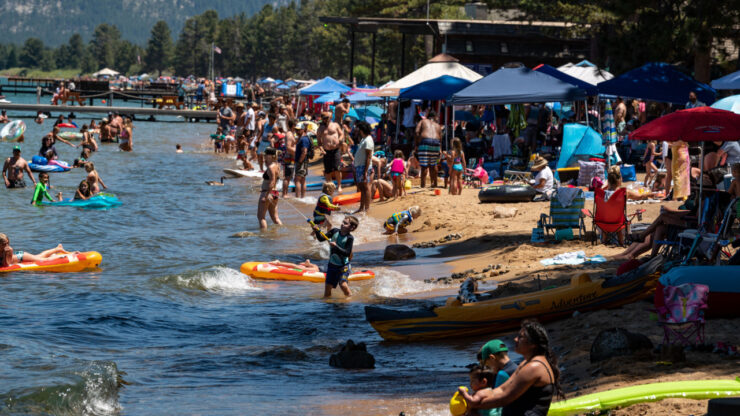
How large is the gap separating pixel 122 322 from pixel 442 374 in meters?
4.58

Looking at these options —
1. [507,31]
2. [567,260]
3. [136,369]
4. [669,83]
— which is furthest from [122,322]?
[507,31]

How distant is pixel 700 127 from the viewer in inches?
387

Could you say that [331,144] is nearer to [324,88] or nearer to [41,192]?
[41,192]

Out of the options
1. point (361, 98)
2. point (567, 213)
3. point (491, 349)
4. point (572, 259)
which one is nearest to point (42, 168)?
point (361, 98)

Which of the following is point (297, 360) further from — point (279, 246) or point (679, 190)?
point (679, 190)

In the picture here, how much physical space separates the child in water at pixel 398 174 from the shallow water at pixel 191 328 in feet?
5.52

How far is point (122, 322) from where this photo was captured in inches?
413

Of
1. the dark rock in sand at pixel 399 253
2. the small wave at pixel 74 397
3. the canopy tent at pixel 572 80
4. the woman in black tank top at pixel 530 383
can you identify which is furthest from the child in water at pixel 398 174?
the woman in black tank top at pixel 530 383

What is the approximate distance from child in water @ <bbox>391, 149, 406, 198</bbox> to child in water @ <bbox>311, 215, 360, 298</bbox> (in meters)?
7.14

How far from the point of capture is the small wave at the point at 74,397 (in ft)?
23.6

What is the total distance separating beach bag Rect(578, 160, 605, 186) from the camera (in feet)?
51.9

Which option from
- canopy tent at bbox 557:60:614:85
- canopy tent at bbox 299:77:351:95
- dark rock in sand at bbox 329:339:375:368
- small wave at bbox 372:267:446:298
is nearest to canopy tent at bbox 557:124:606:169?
canopy tent at bbox 557:60:614:85

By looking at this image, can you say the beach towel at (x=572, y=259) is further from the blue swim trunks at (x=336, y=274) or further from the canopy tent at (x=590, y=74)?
the canopy tent at (x=590, y=74)

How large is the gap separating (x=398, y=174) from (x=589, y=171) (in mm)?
4238
